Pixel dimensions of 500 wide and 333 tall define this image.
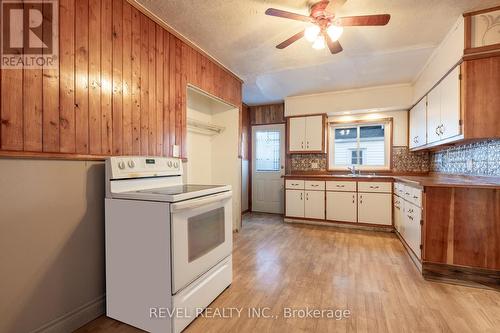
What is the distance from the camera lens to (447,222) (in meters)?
2.21

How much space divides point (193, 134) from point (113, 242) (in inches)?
83.9

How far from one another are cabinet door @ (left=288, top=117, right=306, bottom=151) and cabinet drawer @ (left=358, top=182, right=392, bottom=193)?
4.19 ft

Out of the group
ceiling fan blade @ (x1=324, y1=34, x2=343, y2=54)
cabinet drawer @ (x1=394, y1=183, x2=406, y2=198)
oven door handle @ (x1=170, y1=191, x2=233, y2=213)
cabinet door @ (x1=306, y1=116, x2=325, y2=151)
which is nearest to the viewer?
oven door handle @ (x1=170, y1=191, x2=233, y2=213)

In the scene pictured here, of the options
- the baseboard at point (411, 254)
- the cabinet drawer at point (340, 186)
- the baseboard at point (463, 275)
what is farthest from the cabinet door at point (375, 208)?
the baseboard at point (463, 275)

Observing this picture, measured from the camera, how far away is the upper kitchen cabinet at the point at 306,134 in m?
4.50

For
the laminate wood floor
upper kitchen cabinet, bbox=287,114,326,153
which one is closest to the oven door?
the laminate wood floor

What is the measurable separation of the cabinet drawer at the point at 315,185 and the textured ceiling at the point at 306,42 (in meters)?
1.68

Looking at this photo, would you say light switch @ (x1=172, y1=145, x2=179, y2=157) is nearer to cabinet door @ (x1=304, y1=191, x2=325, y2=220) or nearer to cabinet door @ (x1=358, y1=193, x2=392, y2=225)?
cabinet door @ (x1=304, y1=191, x2=325, y2=220)

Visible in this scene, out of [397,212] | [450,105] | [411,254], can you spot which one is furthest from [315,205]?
[450,105]

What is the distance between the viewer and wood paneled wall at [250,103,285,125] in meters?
5.23

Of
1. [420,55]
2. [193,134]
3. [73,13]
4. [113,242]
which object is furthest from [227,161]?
[420,55]

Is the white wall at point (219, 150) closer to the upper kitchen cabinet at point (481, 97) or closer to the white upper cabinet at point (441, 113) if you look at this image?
the white upper cabinet at point (441, 113)

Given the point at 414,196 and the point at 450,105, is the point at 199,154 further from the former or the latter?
the point at 450,105

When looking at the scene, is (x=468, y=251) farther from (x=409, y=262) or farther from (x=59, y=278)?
(x=59, y=278)
